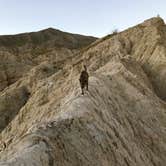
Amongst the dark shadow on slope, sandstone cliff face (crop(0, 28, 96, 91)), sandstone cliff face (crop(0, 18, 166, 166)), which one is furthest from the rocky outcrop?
sandstone cliff face (crop(0, 28, 96, 91))

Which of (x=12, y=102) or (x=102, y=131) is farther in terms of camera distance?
(x=12, y=102)

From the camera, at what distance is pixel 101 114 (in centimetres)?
2080

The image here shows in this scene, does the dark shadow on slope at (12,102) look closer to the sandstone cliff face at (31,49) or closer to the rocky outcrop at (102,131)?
the sandstone cliff face at (31,49)

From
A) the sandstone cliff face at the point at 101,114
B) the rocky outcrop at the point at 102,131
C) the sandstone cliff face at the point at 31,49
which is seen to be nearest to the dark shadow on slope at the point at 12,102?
the sandstone cliff face at the point at 101,114

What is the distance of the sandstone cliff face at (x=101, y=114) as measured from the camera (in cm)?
1470

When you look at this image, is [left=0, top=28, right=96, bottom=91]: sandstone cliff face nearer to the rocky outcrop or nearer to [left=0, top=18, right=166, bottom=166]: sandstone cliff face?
[left=0, top=18, right=166, bottom=166]: sandstone cliff face

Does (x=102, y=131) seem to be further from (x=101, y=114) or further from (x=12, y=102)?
(x=12, y=102)

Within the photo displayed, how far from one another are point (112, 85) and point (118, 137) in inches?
372

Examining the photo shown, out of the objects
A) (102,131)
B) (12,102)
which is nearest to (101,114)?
(102,131)

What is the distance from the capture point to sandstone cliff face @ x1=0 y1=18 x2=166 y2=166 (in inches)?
579

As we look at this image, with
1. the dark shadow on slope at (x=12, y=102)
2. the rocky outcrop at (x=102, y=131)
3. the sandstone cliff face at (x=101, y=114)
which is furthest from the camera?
the dark shadow on slope at (x=12, y=102)

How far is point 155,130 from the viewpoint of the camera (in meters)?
26.2

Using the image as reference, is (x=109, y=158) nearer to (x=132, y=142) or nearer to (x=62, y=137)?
(x=62, y=137)

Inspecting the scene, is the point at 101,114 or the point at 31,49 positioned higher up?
the point at 101,114
